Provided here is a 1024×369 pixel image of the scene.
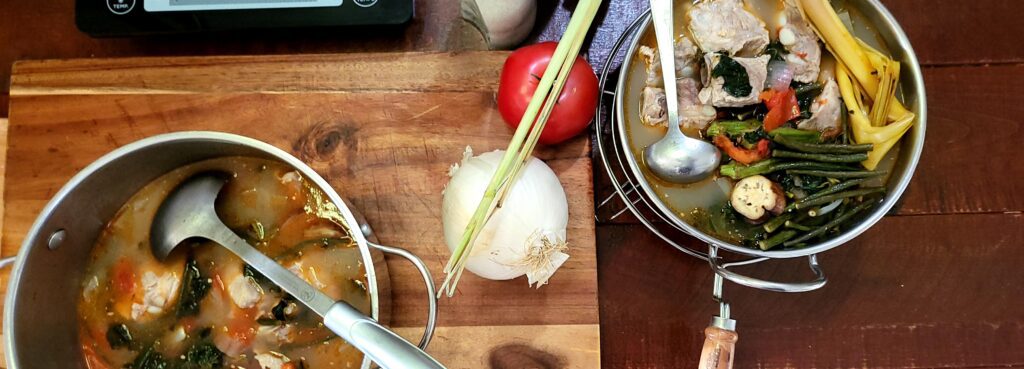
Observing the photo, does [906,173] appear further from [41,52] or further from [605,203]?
[41,52]

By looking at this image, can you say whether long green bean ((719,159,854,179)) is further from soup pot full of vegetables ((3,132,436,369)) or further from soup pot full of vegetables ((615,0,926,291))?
soup pot full of vegetables ((3,132,436,369))

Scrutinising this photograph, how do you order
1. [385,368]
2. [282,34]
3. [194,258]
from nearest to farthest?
[385,368] → [194,258] → [282,34]

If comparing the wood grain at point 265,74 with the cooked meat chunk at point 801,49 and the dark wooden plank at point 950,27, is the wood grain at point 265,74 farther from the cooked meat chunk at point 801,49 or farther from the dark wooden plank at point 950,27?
→ the cooked meat chunk at point 801,49

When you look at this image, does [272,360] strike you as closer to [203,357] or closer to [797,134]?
[203,357]

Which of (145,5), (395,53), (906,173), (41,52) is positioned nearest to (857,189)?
(906,173)

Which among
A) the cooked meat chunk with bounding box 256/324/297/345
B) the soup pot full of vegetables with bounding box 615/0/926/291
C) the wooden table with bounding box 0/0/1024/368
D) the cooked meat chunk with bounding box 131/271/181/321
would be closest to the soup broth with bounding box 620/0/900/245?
the soup pot full of vegetables with bounding box 615/0/926/291

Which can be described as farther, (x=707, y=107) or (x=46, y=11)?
(x=46, y=11)

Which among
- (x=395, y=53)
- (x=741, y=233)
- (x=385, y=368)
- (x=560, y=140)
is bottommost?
(x=385, y=368)
